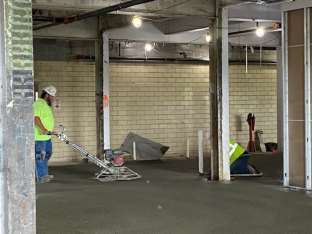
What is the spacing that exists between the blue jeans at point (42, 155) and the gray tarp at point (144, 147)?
11.9 ft

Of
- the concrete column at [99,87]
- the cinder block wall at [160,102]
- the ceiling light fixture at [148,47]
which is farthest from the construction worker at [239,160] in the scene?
the ceiling light fixture at [148,47]

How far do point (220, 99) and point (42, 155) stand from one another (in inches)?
135

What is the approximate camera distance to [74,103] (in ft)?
46.2

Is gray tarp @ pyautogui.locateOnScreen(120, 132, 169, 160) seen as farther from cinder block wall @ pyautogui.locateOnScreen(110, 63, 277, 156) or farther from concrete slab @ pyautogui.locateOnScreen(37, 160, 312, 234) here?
concrete slab @ pyautogui.locateOnScreen(37, 160, 312, 234)

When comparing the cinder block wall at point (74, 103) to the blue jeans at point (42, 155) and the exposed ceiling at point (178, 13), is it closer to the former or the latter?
the exposed ceiling at point (178, 13)

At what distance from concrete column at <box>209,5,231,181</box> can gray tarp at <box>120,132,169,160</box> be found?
3.88 metres

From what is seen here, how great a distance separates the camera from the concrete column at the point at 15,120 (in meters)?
4.48

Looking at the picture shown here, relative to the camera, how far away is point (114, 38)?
13312mm

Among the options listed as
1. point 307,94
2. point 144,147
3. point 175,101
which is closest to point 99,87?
point 144,147

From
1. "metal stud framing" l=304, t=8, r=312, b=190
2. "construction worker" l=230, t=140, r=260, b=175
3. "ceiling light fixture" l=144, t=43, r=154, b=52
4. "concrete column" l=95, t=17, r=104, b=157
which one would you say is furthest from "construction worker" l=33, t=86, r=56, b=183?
"ceiling light fixture" l=144, t=43, r=154, b=52

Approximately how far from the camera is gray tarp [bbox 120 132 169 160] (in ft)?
45.0

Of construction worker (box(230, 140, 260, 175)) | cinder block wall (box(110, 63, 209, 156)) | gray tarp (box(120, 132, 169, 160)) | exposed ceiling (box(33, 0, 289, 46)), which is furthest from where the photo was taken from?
cinder block wall (box(110, 63, 209, 156))

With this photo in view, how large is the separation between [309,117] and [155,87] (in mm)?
6755

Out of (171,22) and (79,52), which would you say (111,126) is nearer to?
(79,52)
